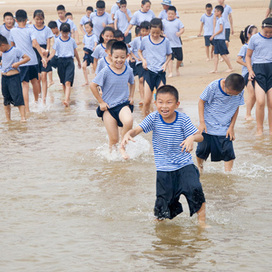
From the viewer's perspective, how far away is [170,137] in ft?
17.6

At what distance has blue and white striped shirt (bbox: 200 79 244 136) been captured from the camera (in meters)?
6.82

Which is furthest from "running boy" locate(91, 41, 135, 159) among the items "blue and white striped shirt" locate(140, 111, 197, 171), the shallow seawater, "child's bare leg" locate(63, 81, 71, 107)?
"child's bare leg" locate(63, 81, 71, 107)

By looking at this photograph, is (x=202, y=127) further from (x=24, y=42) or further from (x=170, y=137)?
(x=24, y=42)

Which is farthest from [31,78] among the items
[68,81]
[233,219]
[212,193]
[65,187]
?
[233,219]

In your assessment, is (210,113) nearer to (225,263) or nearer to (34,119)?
(225,263)

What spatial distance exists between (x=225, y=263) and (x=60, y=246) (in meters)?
1.43

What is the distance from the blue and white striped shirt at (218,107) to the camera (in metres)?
6.82

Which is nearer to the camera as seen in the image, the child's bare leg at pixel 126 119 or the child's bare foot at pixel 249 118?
the child's bare leg at pixel 126 119

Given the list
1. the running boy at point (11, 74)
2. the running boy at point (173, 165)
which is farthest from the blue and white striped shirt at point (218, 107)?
the running boy at point (11, 74)

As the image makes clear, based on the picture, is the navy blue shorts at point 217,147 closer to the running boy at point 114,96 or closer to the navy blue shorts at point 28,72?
the running boy at point 114,96

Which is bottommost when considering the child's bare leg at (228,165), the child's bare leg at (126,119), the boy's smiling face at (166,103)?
the child's bare leg at (228,165)

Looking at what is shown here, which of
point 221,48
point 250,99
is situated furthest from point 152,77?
point 221,48

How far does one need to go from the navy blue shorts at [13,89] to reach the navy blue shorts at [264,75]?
4463 mm

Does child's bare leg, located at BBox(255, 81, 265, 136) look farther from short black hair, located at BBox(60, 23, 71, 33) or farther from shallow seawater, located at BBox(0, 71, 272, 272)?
short black hair, located at BBox(60, 23, 71, 33)
